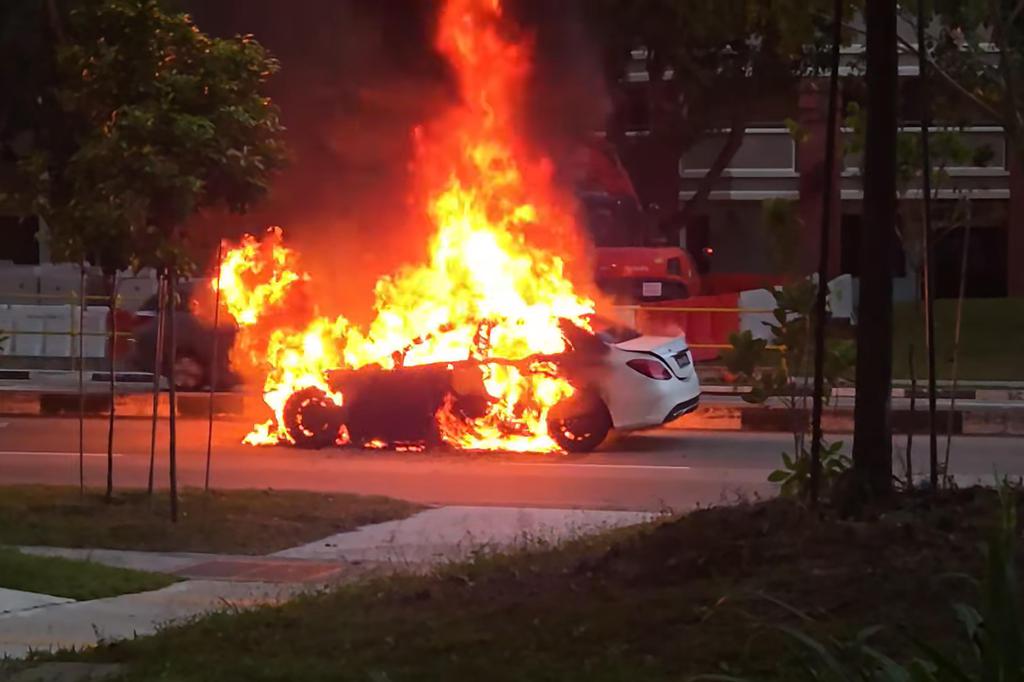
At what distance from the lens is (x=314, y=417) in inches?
625

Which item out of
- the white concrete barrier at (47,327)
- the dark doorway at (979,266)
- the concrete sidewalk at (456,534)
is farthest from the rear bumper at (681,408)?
the dark doorway at (979,266)

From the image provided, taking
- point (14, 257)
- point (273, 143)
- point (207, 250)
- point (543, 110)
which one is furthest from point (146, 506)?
point (14, 257)

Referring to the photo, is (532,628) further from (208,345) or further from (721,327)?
(721,327)

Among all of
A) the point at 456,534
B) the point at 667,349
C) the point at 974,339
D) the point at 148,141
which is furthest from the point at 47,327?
the point at 974,339

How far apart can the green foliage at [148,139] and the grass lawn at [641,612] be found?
3937 millimetres

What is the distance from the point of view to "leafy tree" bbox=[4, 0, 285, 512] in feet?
34.2

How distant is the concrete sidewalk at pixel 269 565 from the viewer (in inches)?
305

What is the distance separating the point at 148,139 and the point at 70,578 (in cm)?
325

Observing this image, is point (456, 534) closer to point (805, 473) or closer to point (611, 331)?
point (805, 473)

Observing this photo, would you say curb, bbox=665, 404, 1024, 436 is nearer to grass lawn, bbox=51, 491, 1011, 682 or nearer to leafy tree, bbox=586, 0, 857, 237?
leafy tree, bbox=586, 0, 857, 237

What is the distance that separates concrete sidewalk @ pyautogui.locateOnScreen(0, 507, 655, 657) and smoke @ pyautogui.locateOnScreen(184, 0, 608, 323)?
6.94 m

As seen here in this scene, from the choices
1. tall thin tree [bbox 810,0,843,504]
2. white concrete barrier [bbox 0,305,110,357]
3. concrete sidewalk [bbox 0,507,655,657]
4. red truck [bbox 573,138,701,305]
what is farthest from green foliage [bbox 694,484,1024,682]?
white concrete barrier [bbox 0,305,110,357]

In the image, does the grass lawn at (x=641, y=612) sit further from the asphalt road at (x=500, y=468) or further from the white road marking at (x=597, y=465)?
the white road marking at (x=597, y=465)

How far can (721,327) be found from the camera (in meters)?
23.4
